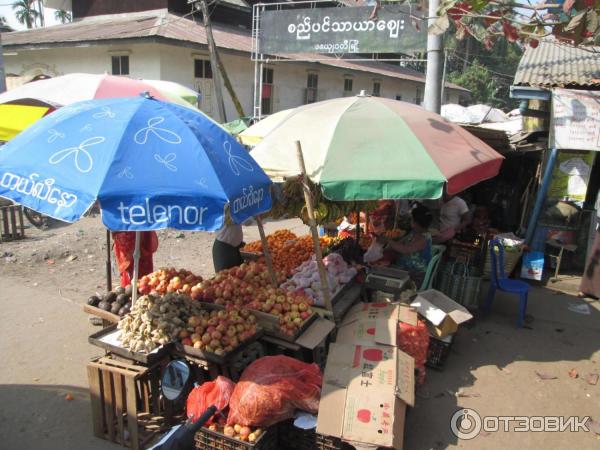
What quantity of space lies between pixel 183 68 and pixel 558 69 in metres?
11.5

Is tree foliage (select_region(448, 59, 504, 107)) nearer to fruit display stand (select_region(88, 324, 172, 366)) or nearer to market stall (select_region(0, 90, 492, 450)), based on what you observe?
market stall (select_region(0, 90, 492, 450))

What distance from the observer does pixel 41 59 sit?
18.3 metres

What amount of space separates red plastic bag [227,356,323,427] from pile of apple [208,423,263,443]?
34 millimetres

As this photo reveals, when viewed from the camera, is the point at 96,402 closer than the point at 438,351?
Yes

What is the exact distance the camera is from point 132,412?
11.4ft

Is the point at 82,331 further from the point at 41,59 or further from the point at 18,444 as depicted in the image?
the point at 41,59

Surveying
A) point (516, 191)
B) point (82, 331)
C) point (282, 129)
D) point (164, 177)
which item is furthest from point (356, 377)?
point (516, 191)

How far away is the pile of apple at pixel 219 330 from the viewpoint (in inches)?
143

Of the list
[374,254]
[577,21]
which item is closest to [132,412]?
[374,254]

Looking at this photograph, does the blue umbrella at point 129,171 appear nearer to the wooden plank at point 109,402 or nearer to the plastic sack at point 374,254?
the wooden plank at point 109,402

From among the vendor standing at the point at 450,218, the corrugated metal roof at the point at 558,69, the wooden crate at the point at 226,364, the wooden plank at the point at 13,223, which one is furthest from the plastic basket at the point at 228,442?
the wooden plank at the point at 13,223

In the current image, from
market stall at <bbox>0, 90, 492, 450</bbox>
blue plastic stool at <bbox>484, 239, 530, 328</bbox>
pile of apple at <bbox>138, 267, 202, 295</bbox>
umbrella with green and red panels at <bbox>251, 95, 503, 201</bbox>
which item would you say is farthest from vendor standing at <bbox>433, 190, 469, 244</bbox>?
pile of apple at <bbox>138, 267, 202, 295</bbox>

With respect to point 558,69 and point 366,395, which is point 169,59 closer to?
point 558,69

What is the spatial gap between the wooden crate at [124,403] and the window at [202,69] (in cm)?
1373
